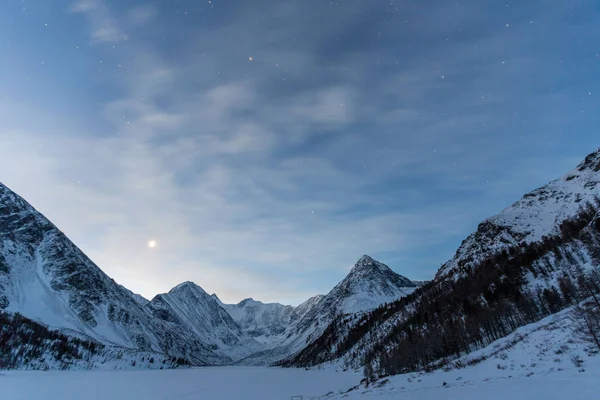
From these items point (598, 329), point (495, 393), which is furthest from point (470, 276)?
point (495, 393)

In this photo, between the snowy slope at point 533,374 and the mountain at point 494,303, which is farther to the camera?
the mountain at point 494,303

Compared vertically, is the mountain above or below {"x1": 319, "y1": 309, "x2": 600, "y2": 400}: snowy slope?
above

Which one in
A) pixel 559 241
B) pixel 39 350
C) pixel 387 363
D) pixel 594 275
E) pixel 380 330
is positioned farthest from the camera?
pixel 380 330

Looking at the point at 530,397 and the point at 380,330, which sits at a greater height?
the point at 380,330

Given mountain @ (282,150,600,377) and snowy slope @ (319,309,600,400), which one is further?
mountain @ (282,150,600,377)

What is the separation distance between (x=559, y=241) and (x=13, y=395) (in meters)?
182

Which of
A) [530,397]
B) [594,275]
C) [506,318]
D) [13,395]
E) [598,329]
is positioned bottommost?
[13,395]

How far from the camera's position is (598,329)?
27969 millimetres

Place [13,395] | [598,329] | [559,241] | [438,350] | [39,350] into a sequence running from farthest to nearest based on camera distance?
[39,350] < [559,241] < [438,350] < [13,395] < [598,329]

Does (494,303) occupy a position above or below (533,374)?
above

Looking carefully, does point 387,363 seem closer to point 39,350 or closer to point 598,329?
point 598,329

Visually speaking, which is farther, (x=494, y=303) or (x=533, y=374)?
(x=494, y=303)

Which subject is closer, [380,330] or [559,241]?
[559,241]

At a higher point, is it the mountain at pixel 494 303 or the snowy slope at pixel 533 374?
the mountain at pixel 494 303
